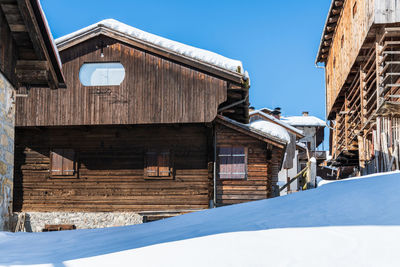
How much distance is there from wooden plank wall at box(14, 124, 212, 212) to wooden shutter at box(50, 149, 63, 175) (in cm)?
20

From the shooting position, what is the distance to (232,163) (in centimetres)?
1738

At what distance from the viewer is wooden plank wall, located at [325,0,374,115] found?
675 inches

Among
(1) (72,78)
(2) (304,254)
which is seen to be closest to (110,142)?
(1) (72,78)

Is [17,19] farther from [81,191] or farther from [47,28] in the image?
[81,191]

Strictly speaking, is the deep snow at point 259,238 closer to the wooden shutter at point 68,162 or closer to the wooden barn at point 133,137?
the wooden barn at point 133,137

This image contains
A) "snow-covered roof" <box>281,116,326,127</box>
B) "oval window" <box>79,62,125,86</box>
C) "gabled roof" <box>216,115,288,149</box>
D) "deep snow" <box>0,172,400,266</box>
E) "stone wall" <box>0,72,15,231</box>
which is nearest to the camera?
"deep snow" <box>0,172,400,266</box>

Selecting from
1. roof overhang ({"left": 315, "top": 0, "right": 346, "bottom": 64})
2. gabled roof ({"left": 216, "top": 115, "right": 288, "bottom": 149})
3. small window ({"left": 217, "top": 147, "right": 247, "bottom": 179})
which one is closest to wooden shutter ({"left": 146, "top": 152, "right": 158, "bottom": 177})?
small window ({"left": 217, "top": 147, "right": 247, "bottom": 179})

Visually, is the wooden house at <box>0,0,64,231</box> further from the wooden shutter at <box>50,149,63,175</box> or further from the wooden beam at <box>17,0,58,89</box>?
the wooden shutter at <box>50,149,63,175</box>

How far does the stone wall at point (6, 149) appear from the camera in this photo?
25.2 feet

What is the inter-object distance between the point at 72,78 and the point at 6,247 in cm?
1110

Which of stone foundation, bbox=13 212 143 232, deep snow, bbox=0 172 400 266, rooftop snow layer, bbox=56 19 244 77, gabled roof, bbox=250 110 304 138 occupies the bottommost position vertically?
stone foundation, bbox=13 212 143 232

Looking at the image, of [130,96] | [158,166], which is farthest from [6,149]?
[158,166]

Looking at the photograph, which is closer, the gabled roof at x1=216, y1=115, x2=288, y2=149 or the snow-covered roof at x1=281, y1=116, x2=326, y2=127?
the gabled roof at x1=216, y1=115, x2=288, y2=149

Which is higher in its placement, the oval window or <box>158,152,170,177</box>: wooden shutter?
the oval window
